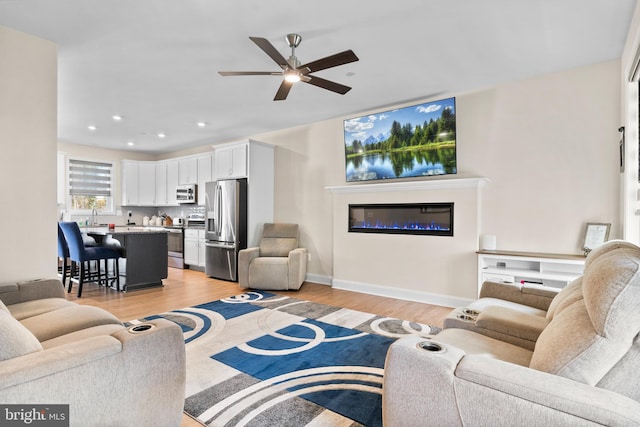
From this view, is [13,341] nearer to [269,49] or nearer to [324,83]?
[269,49]

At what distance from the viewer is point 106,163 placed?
7613 millimetres

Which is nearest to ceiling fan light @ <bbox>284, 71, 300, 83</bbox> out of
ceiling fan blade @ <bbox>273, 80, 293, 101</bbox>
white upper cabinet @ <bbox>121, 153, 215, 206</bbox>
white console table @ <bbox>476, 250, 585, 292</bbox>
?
ceiling fan blade @ <bbox>273, 80, 293, 101</bbox>

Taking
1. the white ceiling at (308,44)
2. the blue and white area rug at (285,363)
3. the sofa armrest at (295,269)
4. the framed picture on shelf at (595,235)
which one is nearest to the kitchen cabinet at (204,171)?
the white ceiling at (308,44)

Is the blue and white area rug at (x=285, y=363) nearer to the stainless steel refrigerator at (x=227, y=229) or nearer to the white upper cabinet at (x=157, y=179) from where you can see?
the stainless steel refrigerator at (x=227, y=229)

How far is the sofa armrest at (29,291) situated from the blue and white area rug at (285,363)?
1.04 m

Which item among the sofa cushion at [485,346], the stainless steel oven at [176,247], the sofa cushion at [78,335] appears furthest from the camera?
the stainless steel oven at [176,247]

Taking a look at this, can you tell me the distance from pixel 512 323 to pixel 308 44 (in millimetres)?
2695

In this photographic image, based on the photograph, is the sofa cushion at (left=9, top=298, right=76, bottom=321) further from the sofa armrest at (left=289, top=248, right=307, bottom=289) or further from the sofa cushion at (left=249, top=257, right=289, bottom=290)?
the sofa armrest at (left=289, top=248, right=307, bottom=289)

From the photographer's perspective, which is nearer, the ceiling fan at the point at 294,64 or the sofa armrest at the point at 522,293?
the sofa armrest at the point at 522,293

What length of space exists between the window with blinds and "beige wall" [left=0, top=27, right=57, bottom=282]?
5065mm

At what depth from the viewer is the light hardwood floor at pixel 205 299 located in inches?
153

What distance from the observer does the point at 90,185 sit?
740cm

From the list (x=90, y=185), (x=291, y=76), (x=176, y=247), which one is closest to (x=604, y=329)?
(x=291, y=76)

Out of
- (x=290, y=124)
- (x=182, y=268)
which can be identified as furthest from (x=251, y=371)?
(x=182, y=268)
